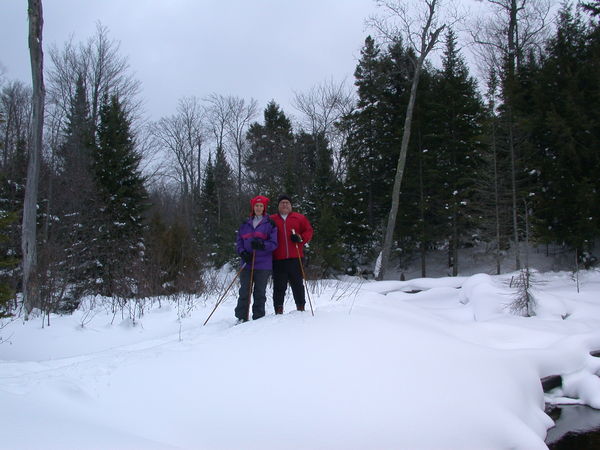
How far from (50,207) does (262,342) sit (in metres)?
14.7

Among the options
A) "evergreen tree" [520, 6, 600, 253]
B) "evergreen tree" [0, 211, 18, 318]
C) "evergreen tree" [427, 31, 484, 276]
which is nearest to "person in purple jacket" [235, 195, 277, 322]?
"evergreen tree" [0, 211, 18, 318]

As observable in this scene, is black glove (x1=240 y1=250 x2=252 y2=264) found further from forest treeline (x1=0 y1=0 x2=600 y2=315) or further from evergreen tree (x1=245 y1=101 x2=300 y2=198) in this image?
evergreen tree (x1=245 y1=101 x2=300 y2=198)

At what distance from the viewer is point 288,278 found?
5.83 meters

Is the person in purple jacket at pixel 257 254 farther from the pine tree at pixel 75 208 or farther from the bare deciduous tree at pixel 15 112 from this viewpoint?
the bare deciduous tree at pixel 15 112

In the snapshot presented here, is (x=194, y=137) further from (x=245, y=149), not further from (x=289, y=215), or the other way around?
(x=289, y=215)

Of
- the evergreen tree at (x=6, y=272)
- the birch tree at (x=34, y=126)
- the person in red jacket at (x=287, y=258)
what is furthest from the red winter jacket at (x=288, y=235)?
the birch tree at (x=34, y=126)

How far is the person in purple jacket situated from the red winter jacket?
110 millimetres

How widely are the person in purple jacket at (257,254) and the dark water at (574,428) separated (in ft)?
11.9

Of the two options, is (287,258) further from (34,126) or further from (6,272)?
(6,272)

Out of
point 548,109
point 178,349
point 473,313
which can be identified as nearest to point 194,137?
point 548,109

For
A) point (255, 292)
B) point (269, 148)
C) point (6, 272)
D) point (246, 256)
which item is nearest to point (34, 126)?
point (6, 272)

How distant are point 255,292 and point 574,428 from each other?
13.2 ft

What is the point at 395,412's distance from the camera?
11.4ft

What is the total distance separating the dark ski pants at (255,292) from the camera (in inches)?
223
